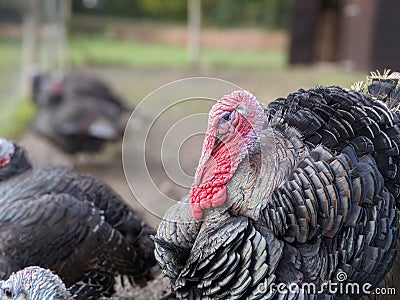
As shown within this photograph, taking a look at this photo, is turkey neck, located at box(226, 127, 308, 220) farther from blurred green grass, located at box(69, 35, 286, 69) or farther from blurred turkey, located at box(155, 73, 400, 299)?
blurred green grass, located at box(69, 35, 286, 69)

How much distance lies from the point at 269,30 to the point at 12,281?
21269 millimetres

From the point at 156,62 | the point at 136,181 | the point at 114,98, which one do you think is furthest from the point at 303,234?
the point at 156,62

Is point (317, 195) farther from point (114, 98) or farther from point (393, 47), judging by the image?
point (393, 47)

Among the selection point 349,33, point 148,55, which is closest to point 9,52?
point 349,33

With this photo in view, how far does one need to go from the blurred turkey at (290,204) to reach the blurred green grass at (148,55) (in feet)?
44.2

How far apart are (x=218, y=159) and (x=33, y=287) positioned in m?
0.91

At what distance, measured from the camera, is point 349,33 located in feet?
43.9

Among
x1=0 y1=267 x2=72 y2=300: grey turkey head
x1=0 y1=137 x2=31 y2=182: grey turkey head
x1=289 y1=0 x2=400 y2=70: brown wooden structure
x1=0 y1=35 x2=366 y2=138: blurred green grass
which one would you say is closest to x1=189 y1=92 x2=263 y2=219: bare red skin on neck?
x1=0 y1=267 x2=72 y2=300: grey turkey head

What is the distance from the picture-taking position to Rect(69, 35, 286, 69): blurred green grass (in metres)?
17.2

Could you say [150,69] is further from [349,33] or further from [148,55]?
[349,33]

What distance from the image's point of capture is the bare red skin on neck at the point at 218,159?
2.42 m

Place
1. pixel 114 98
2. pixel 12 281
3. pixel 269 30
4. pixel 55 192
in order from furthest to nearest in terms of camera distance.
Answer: pixel 269 30
pixel 114 98
pixel 55 192
pixel 12 281

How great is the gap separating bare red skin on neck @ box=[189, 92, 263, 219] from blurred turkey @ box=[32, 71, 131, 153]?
15.7 ft

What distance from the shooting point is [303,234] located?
2316 millimetres
